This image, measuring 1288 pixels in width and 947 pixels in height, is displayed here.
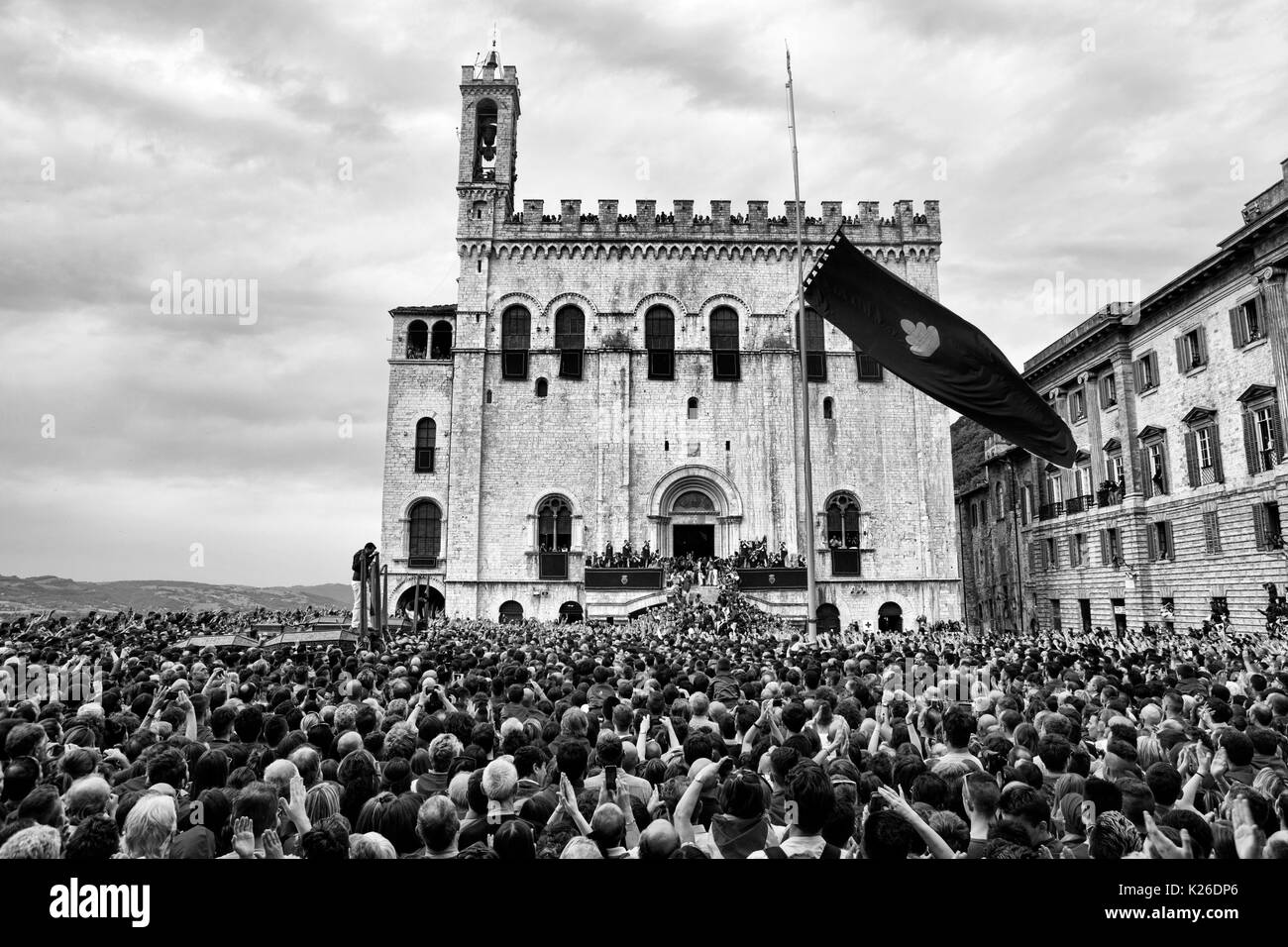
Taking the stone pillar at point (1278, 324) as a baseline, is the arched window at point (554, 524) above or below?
below

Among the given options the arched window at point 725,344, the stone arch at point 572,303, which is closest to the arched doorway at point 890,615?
the arched window at point 725,344

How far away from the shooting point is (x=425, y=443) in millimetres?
38625

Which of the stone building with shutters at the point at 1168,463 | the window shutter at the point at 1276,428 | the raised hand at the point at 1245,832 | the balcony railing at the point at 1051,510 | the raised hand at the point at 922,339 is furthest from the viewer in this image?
the balcony railing at the point at 1051,510

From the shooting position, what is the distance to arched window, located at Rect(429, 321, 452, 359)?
39.4 metres

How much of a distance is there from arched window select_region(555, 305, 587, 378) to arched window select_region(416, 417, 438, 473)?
634 cm

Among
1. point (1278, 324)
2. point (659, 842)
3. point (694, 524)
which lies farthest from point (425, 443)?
point (659, 842)

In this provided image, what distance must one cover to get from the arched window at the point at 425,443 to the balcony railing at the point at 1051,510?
95.5ft

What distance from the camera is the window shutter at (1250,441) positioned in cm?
2758

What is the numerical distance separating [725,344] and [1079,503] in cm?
1749

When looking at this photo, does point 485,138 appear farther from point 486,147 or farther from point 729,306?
point 729,306

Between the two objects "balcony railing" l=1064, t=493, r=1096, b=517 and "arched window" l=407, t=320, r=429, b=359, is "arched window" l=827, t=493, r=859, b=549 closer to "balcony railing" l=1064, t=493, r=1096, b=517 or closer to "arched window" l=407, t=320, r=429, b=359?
"balcony railing" l=1064, t=493, r=1096, b=517

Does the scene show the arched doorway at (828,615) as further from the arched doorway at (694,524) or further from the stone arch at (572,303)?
the stone arch at (572,303)

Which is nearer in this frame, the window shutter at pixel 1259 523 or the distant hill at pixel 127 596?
the window shutter at pixel 1259 523
